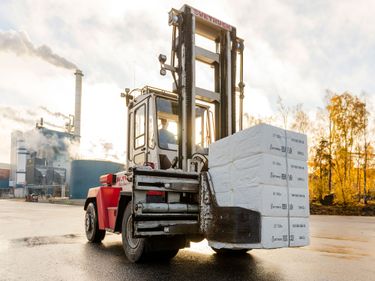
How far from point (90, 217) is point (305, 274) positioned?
527 centimetres

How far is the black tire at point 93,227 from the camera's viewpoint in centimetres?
859

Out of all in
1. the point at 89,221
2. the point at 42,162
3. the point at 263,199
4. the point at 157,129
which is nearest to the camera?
the point at 263,199

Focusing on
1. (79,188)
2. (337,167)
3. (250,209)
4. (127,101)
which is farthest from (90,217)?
(79,188)

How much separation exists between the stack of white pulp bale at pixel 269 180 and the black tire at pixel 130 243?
1287 millimetres

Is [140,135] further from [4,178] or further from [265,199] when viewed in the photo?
[4,178]

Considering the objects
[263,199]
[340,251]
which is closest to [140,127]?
[263,199]

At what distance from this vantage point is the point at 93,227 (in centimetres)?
868

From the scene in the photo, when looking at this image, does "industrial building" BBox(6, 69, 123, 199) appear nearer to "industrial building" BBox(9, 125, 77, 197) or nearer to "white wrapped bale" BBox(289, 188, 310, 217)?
"industrial building" BBox(9, 125, 77, 197)

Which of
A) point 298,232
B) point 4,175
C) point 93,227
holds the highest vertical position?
point 4,175

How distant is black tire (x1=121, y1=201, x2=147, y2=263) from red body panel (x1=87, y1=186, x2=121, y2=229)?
0.92m

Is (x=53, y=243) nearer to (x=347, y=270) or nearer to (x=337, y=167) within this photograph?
(x=347, y=270)

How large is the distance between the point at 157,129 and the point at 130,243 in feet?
6.46

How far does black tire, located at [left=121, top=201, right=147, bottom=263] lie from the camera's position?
5851 millimetres

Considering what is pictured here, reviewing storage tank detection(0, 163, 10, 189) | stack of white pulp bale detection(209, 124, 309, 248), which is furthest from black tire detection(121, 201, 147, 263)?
storage tank detection(0, 163, 10, 189)
